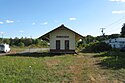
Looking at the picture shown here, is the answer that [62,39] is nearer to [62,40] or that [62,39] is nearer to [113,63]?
[62,40]

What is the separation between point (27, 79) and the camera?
46.0 ft

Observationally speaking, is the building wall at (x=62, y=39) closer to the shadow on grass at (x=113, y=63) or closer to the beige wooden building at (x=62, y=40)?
the beige wooden building at (x=62, y=40)

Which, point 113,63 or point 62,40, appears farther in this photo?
point 62,40

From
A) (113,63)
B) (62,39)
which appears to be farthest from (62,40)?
(113,63)

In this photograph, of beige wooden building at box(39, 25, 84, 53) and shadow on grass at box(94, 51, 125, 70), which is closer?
shadow on grass at box(94, 51, 125, 70)

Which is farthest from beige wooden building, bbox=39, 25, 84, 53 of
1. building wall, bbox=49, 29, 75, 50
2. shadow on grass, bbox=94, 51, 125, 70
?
shadow on grass, bbox=94, 51, 125, 70

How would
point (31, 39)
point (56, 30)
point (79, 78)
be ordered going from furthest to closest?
point (31, 39)
point (56, 30)
point (79, 78)

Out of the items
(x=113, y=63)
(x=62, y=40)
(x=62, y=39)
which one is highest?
(x=62, y=39)

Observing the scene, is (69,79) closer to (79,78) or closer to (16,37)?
(79,78)

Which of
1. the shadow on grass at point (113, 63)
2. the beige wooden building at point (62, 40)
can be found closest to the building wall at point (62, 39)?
the beige wooden building at point (62, 40)

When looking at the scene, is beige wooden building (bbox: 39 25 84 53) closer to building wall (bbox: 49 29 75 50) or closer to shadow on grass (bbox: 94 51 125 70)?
building wall (bbox: 49 29 75 50)

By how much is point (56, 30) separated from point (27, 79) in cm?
2823

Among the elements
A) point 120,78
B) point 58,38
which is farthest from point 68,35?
point 120,78

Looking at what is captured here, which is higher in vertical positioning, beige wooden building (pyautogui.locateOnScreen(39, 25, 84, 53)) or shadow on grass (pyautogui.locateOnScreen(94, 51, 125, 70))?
beige wooden building (pyautogui.locateOnScreen(39, 25, 84, 53))
